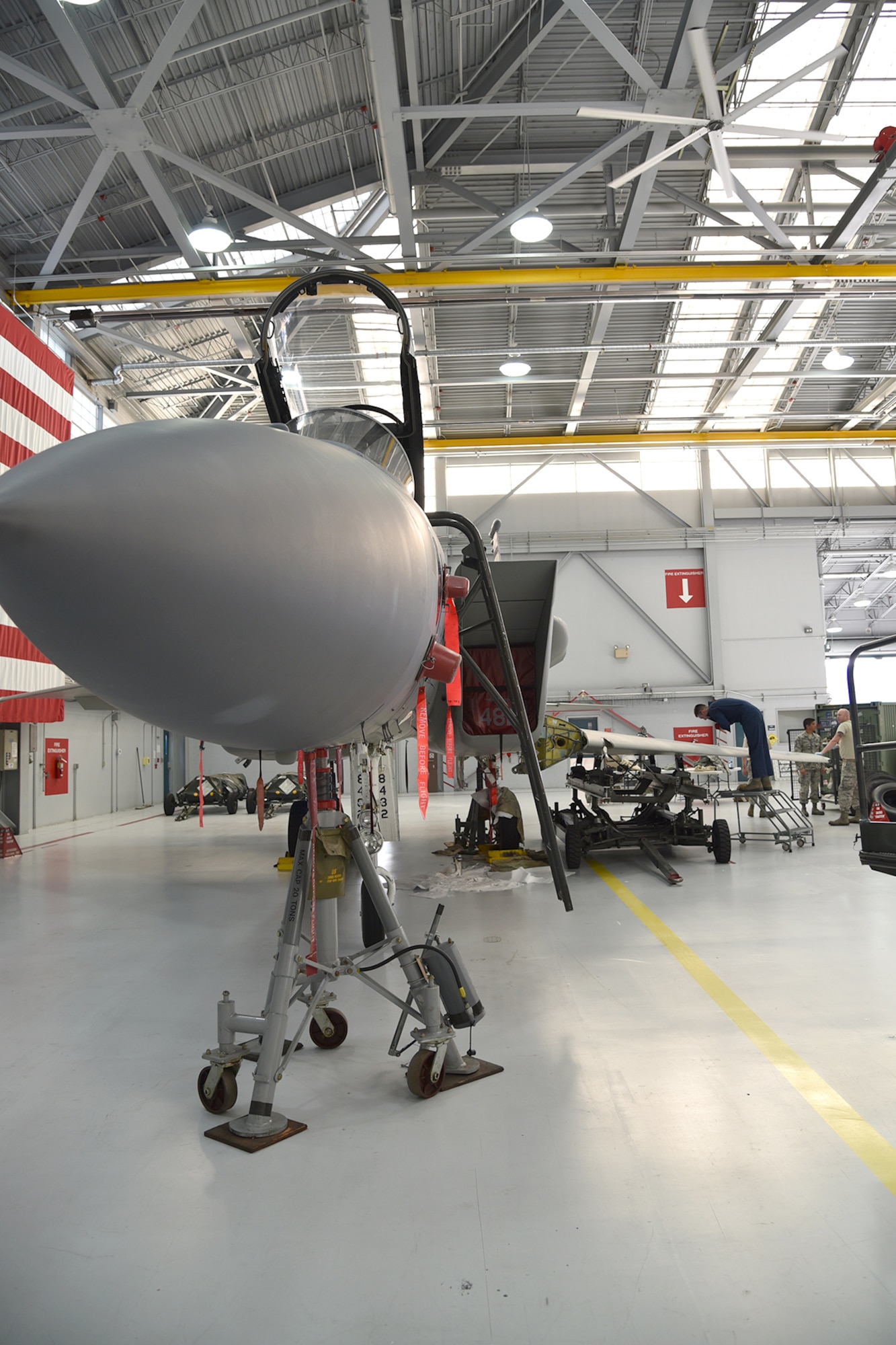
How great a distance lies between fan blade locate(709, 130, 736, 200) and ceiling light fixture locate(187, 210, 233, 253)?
5.87 meters

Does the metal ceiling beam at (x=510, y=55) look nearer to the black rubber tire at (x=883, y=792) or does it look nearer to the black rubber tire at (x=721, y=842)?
the black rubber tire at (x=721, y=842)

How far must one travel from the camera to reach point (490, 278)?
528 inches

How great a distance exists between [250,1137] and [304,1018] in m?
0.48

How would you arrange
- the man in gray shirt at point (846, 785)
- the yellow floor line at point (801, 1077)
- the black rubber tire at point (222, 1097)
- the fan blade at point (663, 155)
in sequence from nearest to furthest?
1. the yellow floor line at point (801, 1077)
2. the black rubber tire at point (222, 1097)
3. the fan blade at point (663, 155)
4. the man in gray shirt at point (846, 785)

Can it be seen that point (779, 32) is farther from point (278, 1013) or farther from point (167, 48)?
point (278, 1013)

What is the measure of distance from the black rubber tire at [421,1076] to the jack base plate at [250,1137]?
49 cm

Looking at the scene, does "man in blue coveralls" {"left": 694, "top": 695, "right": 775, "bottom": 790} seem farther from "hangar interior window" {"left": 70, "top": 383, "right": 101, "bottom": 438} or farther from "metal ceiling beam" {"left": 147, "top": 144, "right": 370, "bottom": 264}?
"hangar interior window" {"left": 70, "top": 383, "right": 101, "bottom": 438}

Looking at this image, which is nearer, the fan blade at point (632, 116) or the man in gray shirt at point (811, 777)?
the fan blade at point (632, 116)

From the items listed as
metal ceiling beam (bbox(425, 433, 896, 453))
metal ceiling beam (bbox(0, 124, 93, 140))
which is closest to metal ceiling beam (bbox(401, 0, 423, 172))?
metal ceiling beam (bbox(0, 124, 93, 140))

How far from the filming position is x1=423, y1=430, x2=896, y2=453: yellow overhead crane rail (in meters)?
22.6

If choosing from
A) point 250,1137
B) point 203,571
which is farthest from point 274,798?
point 203,571

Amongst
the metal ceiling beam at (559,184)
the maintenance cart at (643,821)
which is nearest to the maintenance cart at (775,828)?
the maintenance cart at (643,821)

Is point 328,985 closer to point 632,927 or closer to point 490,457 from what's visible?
point 632,927

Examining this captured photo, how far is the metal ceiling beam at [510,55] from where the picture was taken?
10.5 meters
